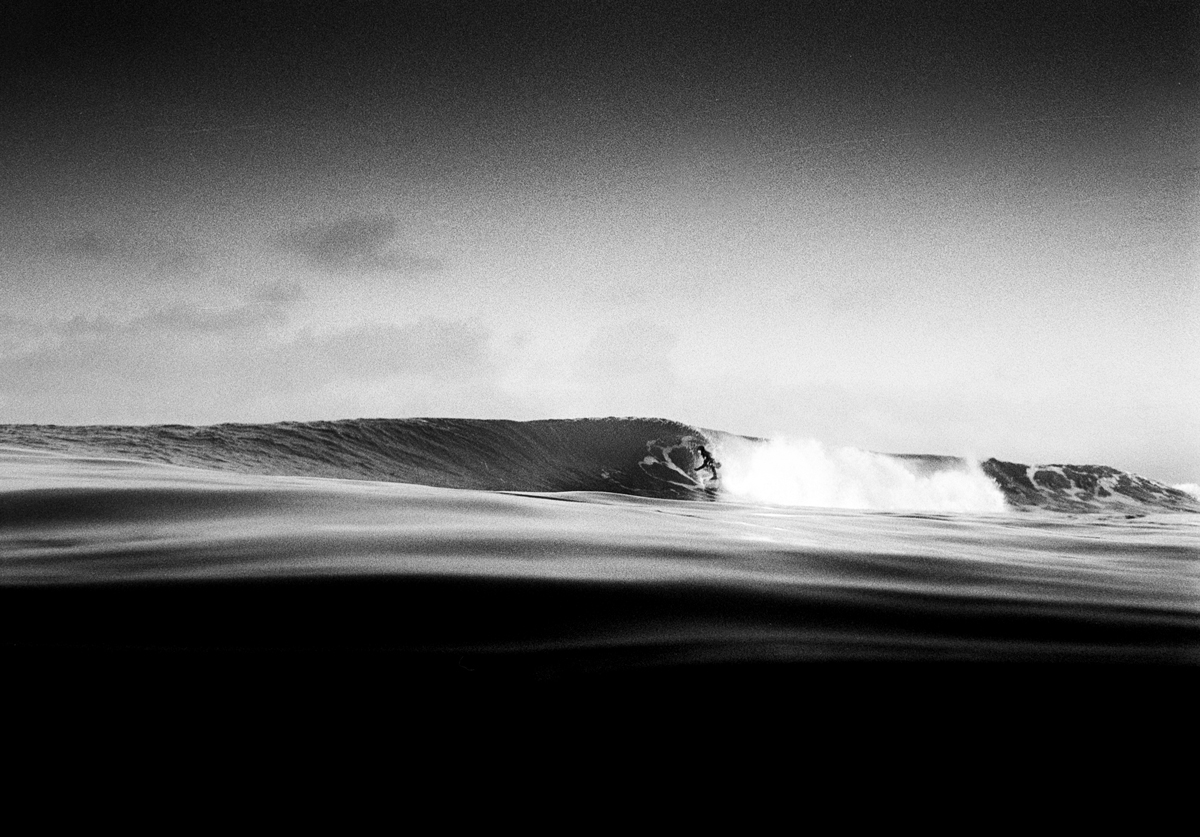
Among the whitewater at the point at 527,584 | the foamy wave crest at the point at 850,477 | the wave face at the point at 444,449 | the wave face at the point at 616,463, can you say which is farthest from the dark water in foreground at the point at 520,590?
the foamy wave crest at the point at 850,477

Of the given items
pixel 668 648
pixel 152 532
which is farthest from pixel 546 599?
pixel 152 532

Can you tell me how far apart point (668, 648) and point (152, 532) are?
130 centimetres

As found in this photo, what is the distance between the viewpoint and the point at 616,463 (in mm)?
14055

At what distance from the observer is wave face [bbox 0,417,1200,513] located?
9.55 meters

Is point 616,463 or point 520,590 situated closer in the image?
point 520,590

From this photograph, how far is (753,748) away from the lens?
0.80m

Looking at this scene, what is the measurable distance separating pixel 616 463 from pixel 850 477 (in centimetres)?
720

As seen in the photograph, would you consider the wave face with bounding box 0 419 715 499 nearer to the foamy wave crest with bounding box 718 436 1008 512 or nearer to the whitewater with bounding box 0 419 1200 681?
the foamy wave crest with bounding box 718 436 1008 512

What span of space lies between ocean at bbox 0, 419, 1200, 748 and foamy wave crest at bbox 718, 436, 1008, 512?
41.2ft

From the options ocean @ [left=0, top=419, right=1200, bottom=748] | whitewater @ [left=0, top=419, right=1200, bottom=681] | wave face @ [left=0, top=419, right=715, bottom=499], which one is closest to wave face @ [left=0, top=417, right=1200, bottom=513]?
wave face @ [left=0, top=419, right=715, bottom=499]

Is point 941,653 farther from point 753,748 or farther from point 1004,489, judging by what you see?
point 1004,489

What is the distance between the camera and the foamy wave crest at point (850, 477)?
16141 millimetres

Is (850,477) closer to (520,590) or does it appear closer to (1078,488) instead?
(1078,488)

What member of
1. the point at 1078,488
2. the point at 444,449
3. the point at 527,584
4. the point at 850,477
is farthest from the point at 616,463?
the point at 1078,488
